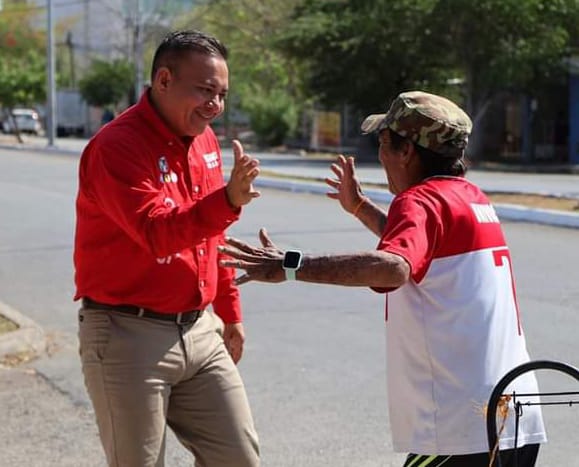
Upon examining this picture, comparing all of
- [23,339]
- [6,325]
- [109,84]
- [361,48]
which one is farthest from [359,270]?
[109,84]

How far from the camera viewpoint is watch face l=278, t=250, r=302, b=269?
280 centimetres

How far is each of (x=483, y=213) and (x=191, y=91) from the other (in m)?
1.03

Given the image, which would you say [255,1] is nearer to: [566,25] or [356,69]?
[356,69]

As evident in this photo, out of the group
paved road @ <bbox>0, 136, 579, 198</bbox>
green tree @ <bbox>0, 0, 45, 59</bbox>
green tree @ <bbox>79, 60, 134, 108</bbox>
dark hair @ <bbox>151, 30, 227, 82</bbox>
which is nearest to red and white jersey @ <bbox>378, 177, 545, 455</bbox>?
dark hair @ <bbox>151, 30, 227, 82</bbox>

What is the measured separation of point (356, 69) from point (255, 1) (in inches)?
614

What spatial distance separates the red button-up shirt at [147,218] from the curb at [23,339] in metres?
4.26

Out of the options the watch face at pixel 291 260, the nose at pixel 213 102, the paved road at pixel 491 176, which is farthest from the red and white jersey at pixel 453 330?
the paved road at pixel 491 176

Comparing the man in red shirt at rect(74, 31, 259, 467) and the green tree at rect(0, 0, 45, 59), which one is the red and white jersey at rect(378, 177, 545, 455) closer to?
the man in red shirt at rect(74, 31, 259, 467)

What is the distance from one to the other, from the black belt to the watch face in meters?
0.77

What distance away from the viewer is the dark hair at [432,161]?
298 cm

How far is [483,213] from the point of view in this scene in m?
2.99

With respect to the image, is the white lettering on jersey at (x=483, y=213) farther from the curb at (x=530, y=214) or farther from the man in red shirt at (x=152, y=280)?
the curb at (x=530, y=214)

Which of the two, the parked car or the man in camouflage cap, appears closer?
the man in camouflage cap

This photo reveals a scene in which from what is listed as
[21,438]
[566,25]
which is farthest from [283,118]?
[21,438]
